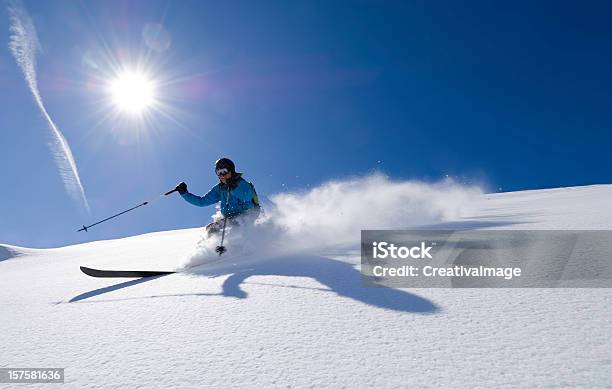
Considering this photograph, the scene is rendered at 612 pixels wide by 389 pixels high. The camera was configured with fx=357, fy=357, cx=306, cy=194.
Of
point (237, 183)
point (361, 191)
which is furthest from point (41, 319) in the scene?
point (361, 191)

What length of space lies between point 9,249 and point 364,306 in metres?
13.5

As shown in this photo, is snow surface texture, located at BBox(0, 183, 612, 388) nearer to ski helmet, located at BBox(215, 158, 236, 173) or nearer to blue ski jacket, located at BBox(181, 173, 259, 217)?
blue ski jacket, located at BBox(181, 173, 259, 217)

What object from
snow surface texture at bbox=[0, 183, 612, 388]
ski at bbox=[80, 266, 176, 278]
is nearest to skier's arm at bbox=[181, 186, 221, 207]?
ski at bbox=[80, 266, 176, 278]

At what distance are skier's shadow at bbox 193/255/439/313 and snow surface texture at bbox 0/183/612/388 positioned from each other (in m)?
0.02

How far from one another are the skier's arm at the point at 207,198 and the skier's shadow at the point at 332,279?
11.3 feet

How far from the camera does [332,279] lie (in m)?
3.62

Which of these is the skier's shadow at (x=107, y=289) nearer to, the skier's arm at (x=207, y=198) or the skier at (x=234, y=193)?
the skier at (x=234, y=193)

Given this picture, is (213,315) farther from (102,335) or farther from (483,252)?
(483,252)

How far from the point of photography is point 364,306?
271cm

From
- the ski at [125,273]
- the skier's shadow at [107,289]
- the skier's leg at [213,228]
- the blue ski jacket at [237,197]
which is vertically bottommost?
the skier's shadow at [107,289]
